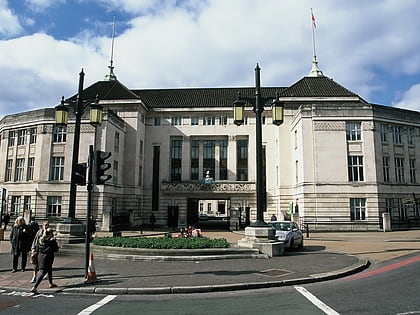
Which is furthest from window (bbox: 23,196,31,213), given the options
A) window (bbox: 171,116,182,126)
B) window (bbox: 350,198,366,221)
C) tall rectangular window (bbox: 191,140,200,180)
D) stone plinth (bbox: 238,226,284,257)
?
window (bbox: 350,198,366,221)

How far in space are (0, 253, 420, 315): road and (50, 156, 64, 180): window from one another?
27999 millimetres

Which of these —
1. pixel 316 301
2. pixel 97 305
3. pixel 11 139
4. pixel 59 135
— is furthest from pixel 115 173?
pixel 316 301

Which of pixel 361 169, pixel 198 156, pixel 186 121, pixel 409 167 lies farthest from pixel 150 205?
pixel 409 167

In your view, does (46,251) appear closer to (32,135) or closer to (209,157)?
(32,135)

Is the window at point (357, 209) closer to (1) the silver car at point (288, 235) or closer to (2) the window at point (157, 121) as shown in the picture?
(1) the silver car at point (288, 235)

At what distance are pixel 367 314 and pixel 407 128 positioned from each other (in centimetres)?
3549

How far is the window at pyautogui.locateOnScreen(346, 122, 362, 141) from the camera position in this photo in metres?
34.2

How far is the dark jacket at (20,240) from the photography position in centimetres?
1145

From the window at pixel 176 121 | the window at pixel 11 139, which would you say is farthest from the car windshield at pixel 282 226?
the window at pixel 11 139

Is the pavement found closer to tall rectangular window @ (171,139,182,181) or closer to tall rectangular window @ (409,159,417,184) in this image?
tall rectangular window @ (409,159,417,184)

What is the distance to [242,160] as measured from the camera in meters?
43.6

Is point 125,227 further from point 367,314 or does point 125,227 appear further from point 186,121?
point 367,314

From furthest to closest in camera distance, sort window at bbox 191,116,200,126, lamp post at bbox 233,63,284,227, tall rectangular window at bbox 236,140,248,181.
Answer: window at bbox 191,116,200,126 < tall rectangular window at bbox 236,140,248,181 < lamp post at bbox 233,63,284,227

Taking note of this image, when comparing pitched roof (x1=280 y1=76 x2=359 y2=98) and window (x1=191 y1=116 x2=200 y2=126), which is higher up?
pitched roof (x1=280 y1=76 x2=359 y2=98)
